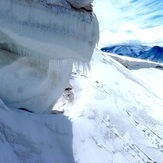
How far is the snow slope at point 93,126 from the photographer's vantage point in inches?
68.5

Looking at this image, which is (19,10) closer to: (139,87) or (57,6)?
(57,6)

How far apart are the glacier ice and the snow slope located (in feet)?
0.31

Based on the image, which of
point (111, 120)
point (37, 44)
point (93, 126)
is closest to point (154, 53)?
point (111, 120)

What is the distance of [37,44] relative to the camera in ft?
5.63

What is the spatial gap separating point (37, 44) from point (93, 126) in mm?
574

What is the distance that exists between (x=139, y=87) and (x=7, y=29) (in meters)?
1.58

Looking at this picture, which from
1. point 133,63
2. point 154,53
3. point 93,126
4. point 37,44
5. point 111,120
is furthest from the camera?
point 154,53

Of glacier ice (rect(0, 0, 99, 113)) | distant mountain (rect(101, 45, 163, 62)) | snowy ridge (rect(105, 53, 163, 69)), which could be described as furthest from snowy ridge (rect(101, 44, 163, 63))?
glacier ice (rect(0, 0, 99, 113))

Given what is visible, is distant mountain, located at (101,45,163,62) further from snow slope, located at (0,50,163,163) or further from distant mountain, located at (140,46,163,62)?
snow slope, located at (0,50,163,163)

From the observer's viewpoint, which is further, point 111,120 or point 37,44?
point 111,120

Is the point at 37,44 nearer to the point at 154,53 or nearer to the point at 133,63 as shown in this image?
the point at 133,63

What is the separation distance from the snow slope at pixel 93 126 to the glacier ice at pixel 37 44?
0.09m

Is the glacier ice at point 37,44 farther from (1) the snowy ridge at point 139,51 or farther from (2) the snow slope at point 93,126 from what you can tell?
(1) the snowy ridge at point 139,51

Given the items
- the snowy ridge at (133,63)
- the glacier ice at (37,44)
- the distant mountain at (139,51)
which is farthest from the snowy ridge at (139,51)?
the glacier ice at (37,44)
